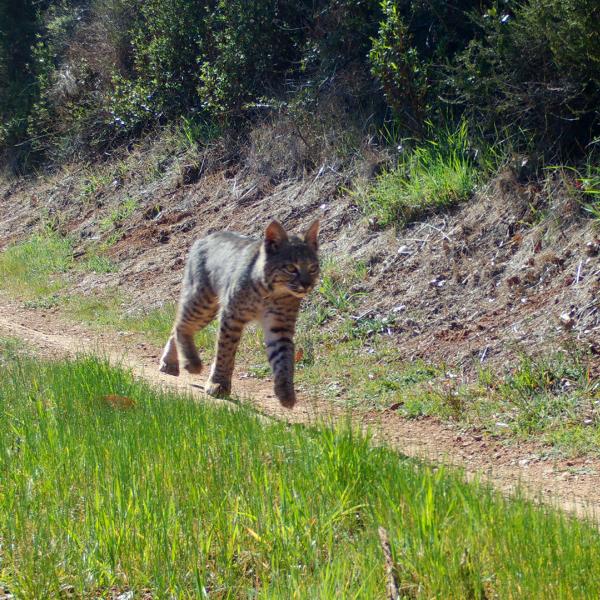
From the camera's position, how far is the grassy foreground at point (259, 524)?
4512 millimetres

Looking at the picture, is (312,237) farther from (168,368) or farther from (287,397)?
(168,368)

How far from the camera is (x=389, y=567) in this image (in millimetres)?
4512

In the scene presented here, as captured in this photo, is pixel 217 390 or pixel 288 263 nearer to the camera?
pixel 288 263

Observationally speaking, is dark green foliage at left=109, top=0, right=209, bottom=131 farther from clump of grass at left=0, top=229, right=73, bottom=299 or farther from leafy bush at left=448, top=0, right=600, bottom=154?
leafy bush at left=448, top=0, right=600, bottom=154

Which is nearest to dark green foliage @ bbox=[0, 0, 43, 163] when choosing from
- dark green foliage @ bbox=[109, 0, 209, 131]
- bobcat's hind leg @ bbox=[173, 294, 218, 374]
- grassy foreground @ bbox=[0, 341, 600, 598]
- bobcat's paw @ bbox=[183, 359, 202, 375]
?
dark green foliage @ bbox=[109, 0, 209, 131]

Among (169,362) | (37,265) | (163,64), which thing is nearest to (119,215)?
(37,265)

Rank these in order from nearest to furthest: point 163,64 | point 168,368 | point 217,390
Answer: point 217,390 < point 168,368 < point 163,64

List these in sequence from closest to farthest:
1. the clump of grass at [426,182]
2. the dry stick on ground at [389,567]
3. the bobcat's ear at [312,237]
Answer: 1. the dry stick on ground at [389,567]
2. the bobcat's ear at [312,237]
3. the clump of grass at [426,182]

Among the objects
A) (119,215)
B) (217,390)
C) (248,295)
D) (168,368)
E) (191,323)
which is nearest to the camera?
(248,295)

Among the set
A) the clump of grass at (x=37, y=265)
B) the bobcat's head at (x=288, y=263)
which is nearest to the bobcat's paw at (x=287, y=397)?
the bobcat's head at (x=288, y=263)

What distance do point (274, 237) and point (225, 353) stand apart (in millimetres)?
1322

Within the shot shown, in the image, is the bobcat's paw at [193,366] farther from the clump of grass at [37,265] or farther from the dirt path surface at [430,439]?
the clump of grass at [37,265]

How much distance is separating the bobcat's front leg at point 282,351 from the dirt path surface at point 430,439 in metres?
0.22

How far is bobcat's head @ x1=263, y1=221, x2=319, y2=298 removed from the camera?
9.29 meters
